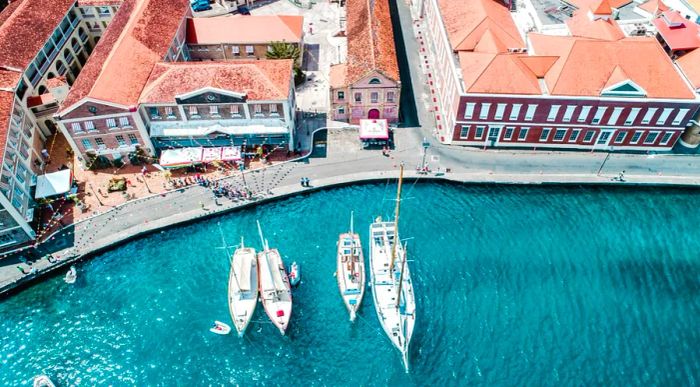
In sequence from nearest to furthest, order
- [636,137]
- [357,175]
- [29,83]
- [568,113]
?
[568,113] < [357,175] < [636,137] < [29,83]

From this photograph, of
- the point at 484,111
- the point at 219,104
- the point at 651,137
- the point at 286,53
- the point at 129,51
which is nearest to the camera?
the point at 219,104

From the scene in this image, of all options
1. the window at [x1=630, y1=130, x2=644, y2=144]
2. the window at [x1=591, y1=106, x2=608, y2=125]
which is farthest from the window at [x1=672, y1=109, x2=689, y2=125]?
the window at [x1=591, y1=106, x2=608, y2=125]

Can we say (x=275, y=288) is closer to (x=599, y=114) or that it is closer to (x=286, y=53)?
(x=286, y=53)

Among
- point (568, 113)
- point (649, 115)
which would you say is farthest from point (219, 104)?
point (649, 115)

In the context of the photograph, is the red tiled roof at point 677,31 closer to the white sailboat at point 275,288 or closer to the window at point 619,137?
the window at point 619,137

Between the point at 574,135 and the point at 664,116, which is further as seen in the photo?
the point at 574,135

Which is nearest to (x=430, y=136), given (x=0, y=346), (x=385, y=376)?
(x=385, y=376)

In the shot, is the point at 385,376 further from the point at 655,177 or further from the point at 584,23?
the point at 584,23

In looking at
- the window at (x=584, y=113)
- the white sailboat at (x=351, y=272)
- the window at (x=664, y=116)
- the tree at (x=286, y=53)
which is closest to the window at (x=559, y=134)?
the window at (x=584, y=113)
